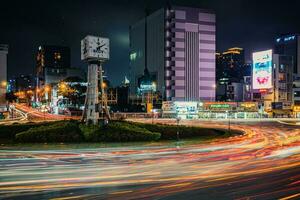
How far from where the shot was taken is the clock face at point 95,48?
47.1m

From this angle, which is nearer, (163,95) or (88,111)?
(88,111)

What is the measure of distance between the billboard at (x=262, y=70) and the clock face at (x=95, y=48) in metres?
73.9

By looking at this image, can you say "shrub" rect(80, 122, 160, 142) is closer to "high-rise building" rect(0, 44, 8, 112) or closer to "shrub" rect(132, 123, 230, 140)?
"shrub" rect(132, 123, 230, 140)

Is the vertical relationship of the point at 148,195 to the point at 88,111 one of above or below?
below

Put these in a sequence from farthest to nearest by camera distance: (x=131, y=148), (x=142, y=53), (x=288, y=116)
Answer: (x=142, y=53)
(x=288, y=116)
(x=131, y=148)

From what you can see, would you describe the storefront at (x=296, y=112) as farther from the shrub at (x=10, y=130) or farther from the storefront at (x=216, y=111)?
the shrub at (x=10, y=130)

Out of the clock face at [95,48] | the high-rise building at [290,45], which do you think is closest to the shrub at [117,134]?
the clock face at [95,48]

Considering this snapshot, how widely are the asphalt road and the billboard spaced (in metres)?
79.3

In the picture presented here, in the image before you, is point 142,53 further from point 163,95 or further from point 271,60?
point 271,60

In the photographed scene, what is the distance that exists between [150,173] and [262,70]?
96.9 m

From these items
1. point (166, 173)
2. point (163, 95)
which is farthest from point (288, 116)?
point (166, 173)

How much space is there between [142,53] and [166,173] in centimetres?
14942

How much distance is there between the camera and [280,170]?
2445cm

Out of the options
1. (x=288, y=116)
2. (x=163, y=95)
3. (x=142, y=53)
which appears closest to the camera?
(x=288, y=116)
